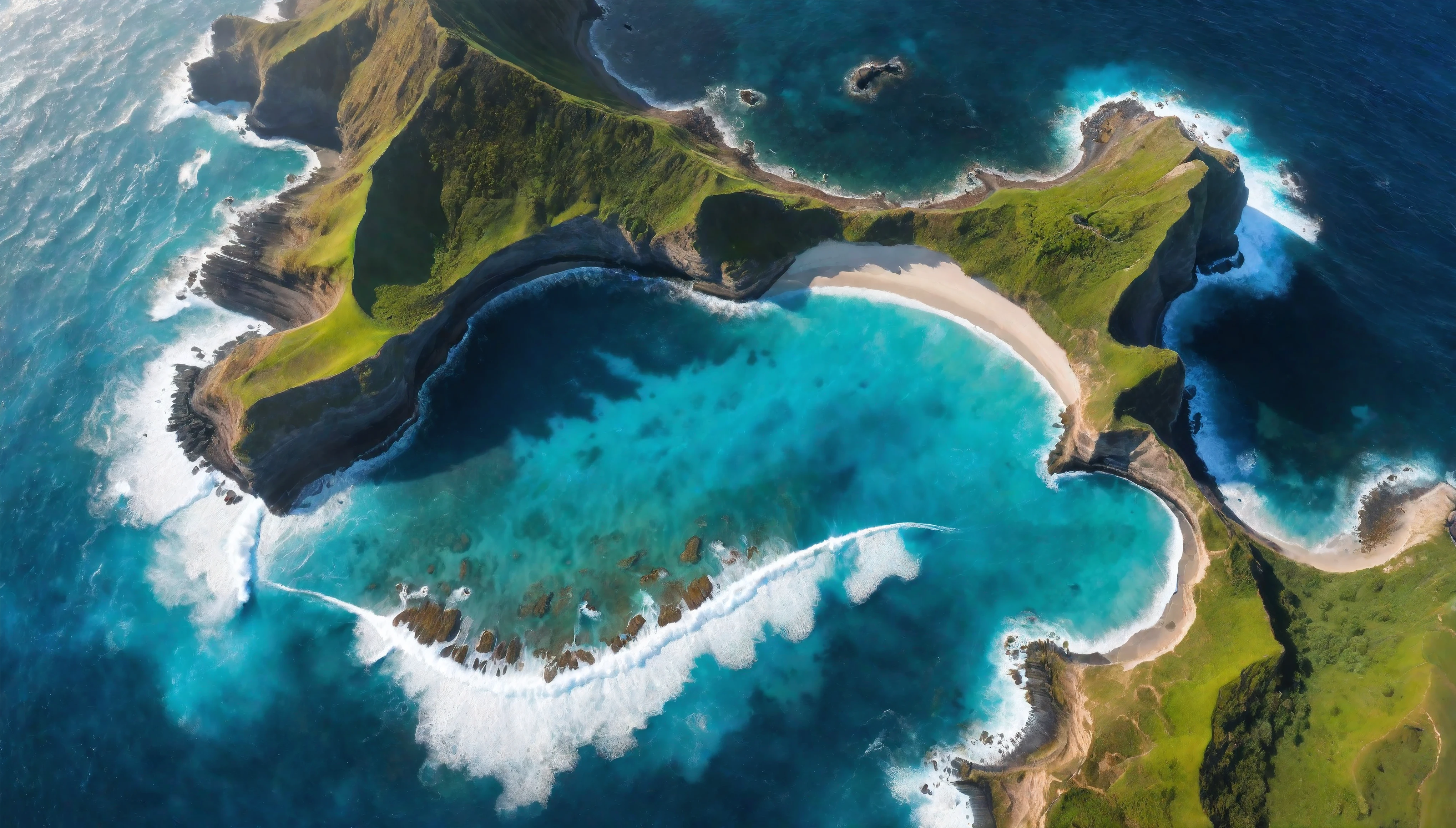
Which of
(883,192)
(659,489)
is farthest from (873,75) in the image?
(659,489)

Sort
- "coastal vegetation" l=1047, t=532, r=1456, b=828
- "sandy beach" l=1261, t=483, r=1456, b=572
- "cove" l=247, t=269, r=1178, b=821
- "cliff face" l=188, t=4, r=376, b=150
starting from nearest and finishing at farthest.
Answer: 1. "coastal vegetation" l=1047, t=532, r=1456, b=828
2. "cove" l=247, t=269, r=1178, b=821
3. "sandy beach" l=1261, t=483, r=1456, b=572
4. "cliff face" l=188, t=4, r=376, b=150

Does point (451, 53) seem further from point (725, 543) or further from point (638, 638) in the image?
point (638, 638)

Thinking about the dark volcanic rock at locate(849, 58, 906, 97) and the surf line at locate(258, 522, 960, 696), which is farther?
the dark volcanic rock at locate(849, 58, 906, 97)

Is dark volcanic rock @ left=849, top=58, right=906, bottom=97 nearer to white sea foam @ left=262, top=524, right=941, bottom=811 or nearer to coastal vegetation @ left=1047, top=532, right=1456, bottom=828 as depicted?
white sea foam @ left=262, top=524, right=941, bottom=811

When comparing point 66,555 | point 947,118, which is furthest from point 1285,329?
point 66,555

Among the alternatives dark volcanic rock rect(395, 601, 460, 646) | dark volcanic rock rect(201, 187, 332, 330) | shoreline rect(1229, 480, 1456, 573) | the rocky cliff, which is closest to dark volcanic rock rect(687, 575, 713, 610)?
dark volcanic rock rect(395, 601, 460, 646)
